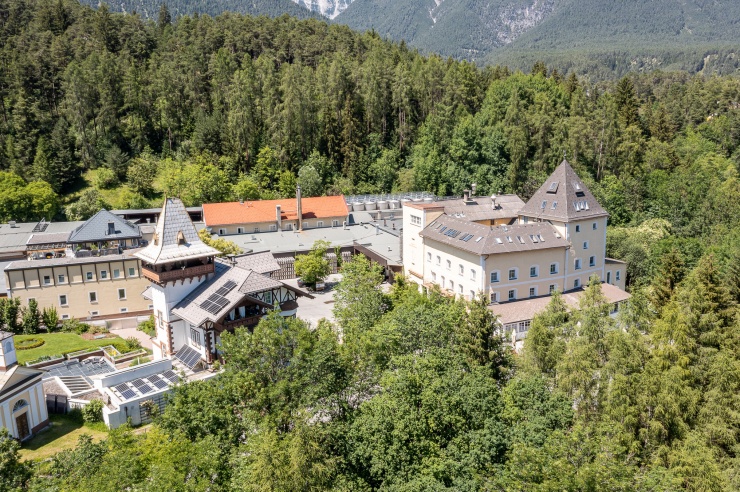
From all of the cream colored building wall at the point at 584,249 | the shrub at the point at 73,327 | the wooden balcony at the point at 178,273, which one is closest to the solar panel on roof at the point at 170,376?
the wooden balcony at the point at 178,273

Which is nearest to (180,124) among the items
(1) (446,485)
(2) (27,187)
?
(2) (27,187)

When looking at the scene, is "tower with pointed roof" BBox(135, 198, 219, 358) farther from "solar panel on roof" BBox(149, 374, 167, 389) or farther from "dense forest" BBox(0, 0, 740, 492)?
"dense forest" BBox(0, 0, 740, 492)

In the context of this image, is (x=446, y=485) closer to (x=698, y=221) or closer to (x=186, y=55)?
(x=698, y=221)

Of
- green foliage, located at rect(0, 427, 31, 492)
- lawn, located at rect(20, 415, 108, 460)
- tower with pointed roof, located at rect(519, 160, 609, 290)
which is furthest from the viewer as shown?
tower with pointed roof, located at rect(519, 160, 609, 290)

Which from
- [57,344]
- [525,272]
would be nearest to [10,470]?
[57,344]

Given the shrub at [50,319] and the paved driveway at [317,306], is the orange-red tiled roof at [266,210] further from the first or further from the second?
the shrub at [50,319]

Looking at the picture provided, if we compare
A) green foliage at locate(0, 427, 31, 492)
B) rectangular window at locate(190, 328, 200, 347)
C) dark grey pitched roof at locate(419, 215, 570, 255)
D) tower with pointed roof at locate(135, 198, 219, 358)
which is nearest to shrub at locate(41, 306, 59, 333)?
tower with pointed roof at locate(135, 198, 219, 358)
